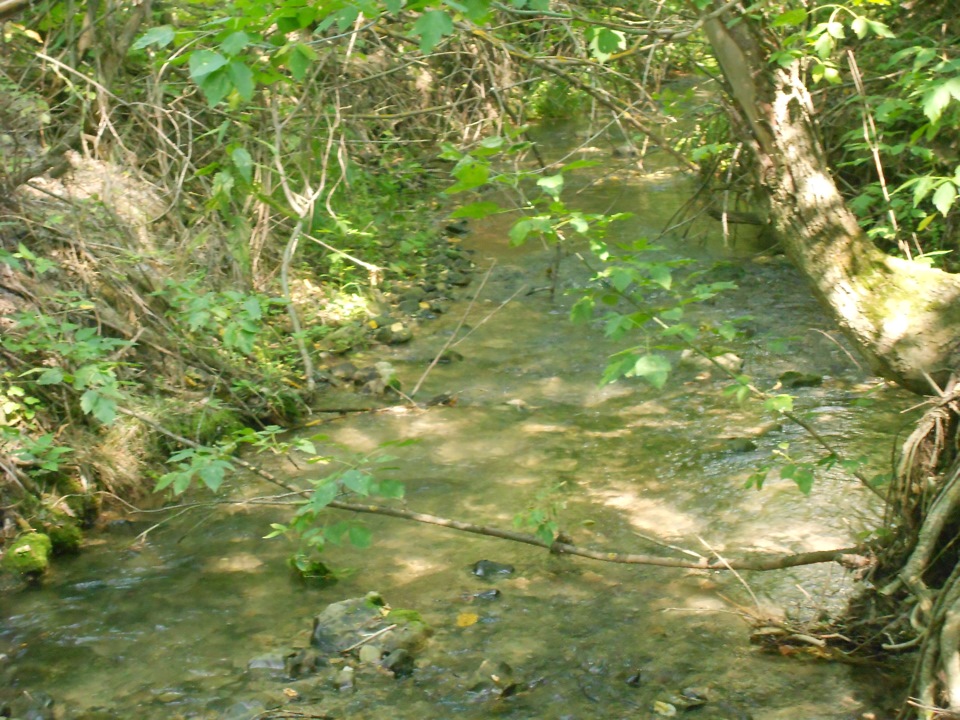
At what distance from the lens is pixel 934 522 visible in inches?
108

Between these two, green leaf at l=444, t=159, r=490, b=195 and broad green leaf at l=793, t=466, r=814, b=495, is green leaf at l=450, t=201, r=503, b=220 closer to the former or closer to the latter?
green leaf at l=444, t=159, r=490, b=195

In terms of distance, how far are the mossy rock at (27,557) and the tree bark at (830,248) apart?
2.91 metres

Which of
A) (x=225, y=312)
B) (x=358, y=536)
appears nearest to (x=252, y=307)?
(x=225, y=312)

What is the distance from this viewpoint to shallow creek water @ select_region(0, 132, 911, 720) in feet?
10.1

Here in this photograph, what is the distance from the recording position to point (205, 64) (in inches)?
92.4

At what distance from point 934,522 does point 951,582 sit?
0.81 feet

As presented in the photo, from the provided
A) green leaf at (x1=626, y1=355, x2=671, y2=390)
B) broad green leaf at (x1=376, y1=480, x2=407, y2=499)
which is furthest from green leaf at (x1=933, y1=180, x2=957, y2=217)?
broad green leaf at (x1=376, y1=480, x2=407, y2=499)

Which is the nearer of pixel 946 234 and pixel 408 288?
pixel 946 234

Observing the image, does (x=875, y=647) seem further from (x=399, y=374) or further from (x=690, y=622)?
(x=399, y=374)

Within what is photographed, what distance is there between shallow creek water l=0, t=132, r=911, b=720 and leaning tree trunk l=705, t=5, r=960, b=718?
0.80 feet

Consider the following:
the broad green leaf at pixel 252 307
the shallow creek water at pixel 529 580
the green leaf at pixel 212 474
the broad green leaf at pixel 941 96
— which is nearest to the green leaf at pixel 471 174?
the green leaf at pixel 212 474

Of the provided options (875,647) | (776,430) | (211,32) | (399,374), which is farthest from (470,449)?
(211,32)

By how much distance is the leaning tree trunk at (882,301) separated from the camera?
2.82m

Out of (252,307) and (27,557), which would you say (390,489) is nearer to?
(252,307)
